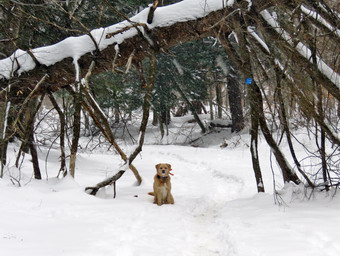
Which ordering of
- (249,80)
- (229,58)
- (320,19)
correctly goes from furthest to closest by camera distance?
(229,58) < (249,80) < (320,19)

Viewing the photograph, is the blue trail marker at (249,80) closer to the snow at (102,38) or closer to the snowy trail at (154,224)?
the snow at (102,38)

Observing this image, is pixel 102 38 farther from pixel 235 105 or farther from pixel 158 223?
pixel 235 105

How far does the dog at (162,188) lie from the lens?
6.56 metres

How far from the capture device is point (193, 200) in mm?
7055

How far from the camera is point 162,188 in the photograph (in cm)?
658

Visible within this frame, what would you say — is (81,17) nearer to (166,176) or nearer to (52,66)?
(52,66)

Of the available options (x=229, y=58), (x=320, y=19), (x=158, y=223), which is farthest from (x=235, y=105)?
(x=158, y=223)

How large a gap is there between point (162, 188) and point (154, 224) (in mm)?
1548

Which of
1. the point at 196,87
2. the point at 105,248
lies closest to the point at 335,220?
the point at 105,248

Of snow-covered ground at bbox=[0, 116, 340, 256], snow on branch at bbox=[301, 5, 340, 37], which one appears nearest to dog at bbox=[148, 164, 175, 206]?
snow-covered ground at bbox=[0, 116, 340, 256]

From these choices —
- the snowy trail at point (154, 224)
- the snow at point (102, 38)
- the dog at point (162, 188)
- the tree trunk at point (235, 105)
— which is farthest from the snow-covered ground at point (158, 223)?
the tree trunk at point (235, 105)

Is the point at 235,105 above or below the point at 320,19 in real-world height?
below

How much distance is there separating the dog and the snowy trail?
226 mm

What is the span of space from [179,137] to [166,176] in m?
16.0
